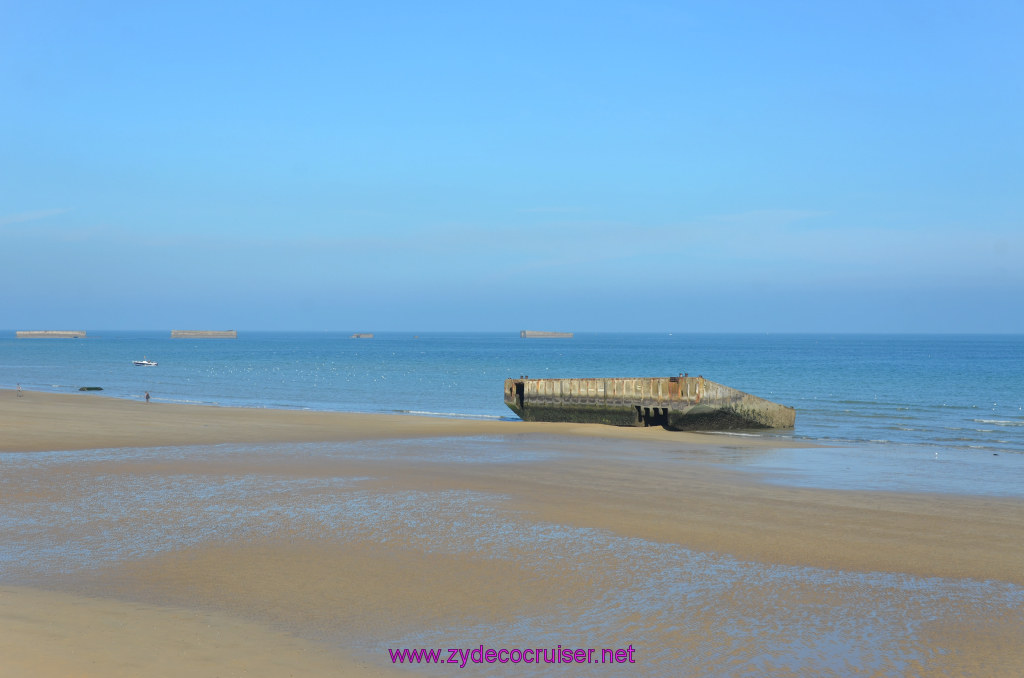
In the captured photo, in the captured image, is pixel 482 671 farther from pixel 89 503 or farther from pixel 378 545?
pixel 89 503

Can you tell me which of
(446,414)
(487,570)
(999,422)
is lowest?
(446,414)

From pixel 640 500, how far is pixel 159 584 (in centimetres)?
1120

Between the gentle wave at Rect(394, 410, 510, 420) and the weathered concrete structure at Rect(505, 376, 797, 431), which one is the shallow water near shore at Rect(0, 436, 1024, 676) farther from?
the gentle wave at Rect(394, 410, 510, 420)

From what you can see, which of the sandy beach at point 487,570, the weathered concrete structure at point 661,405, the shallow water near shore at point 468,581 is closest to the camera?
the sandy beach at point 487,570

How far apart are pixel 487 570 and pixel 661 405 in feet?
90.3

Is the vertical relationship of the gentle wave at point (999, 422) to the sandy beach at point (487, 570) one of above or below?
below

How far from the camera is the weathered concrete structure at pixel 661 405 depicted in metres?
39.5

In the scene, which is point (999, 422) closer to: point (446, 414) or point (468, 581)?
point (446, 414)

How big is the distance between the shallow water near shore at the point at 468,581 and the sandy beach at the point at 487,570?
5cm

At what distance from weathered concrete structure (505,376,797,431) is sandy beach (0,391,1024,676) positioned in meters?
13.8

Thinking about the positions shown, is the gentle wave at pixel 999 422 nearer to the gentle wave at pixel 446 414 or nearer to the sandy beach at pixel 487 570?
the gentle wave at pixel 446 414

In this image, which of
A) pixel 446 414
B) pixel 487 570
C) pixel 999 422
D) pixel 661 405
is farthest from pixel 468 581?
pixel 999 422

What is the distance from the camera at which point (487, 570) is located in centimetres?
1338

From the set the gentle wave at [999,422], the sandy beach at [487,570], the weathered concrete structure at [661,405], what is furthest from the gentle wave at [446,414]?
the gentle wave at [999,422]
